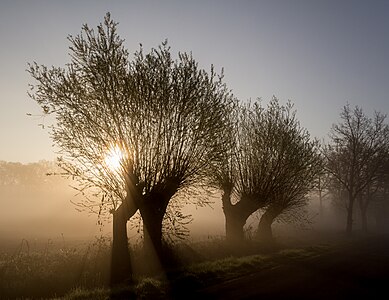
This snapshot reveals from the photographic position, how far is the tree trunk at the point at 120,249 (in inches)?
641

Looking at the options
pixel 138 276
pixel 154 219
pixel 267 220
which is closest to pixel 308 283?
pixel 138 276

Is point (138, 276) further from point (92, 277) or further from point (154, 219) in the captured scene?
point (154, 219)

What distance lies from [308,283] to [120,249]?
30.0 ft

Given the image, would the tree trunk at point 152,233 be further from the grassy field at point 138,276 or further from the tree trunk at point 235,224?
the tree trunk at point 235,224

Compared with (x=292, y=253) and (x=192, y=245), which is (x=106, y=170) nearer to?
(x=192, y=245)

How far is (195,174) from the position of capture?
2041cm

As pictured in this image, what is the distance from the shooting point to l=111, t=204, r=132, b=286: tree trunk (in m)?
16.3

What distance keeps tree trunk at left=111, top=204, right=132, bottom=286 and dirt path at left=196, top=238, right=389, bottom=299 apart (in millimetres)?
5323

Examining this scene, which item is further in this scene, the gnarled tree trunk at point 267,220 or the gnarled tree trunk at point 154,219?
the gnarled tree trunk at point 267,220

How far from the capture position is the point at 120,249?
698 inches

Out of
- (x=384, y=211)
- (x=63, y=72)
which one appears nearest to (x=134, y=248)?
(x=63, y=72)

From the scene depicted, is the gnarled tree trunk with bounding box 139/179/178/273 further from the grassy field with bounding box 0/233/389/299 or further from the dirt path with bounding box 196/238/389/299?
the dirt path with bounding box 196/238/389/299

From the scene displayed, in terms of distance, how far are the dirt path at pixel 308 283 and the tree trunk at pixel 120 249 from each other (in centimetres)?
532

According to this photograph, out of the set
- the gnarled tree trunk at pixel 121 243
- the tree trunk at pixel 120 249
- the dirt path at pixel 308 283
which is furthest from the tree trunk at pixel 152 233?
the dirt path at pixel 308 283
